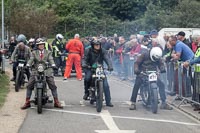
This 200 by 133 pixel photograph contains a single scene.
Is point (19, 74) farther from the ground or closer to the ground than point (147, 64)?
closer to the ground

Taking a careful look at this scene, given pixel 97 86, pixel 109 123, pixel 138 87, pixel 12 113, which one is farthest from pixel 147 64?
pixel 12 113

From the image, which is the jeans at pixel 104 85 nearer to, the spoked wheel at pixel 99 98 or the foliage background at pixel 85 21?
the spoked wheel at pixel 99 98

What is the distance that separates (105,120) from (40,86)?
1.95 meters

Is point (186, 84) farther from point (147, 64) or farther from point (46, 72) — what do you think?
point (46, 72)

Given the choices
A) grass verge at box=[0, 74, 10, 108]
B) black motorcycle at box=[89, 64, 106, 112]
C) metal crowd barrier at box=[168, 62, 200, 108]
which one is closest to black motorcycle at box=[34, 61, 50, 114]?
black motorcycle at box=[89, 64, 106, 112]

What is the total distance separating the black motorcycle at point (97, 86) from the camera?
1210cm

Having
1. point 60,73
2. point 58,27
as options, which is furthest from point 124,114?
point 58,27

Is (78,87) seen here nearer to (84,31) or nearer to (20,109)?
(20,109)

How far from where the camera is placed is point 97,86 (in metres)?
12.4

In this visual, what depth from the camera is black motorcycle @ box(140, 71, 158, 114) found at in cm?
1191

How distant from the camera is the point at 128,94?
15.8 metres

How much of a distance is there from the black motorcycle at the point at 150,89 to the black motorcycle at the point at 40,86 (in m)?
2.46

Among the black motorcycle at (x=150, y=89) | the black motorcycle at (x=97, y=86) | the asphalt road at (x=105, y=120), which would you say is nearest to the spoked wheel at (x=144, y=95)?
the black motorcycle at (x=150, y=89)

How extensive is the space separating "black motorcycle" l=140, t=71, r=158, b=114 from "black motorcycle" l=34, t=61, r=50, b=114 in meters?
2.46
